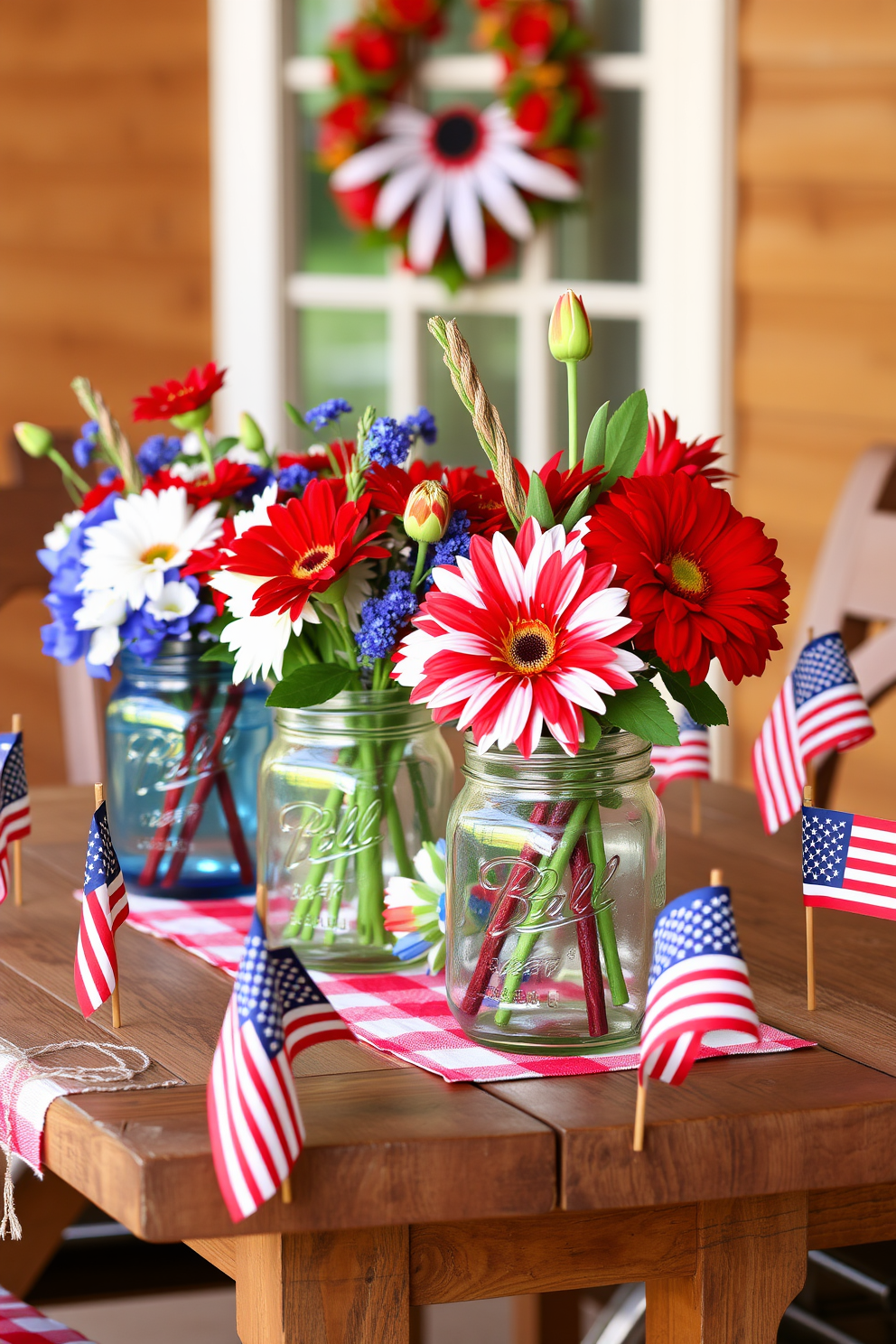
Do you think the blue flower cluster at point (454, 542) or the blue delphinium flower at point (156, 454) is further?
the blue delphinium flower at point (156, 454)

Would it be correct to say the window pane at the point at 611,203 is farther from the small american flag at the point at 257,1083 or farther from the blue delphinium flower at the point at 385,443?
the small american flag at the point at 257,1083

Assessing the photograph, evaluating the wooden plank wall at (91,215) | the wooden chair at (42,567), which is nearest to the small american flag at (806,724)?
the wooden chair at (42,567)

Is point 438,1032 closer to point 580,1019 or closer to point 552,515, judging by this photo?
point 580,1019

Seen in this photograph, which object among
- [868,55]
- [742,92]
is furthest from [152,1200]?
[742,92]

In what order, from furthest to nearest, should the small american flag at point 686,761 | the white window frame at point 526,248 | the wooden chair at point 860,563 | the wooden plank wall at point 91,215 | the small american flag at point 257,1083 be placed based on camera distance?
the wooden plank wall at point 91,215
the white window frame at point 526,248
the wooden chair at point 860,563
the small american flag at point 686,761
the small american flag at point 257,1083

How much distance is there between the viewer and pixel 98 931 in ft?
3.02

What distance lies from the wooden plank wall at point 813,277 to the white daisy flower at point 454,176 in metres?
0.43

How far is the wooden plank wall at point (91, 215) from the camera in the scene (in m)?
3.34

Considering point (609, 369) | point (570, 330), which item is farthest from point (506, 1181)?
point (609, 369)

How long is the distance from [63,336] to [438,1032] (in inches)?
108

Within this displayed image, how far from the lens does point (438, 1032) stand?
926 millimetres

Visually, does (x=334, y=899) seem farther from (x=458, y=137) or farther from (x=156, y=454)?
(x=458, y=137)

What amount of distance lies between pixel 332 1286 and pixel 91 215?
296 centimetres

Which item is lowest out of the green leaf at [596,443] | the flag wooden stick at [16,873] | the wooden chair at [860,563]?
the flag wooden stick at [16,873]
